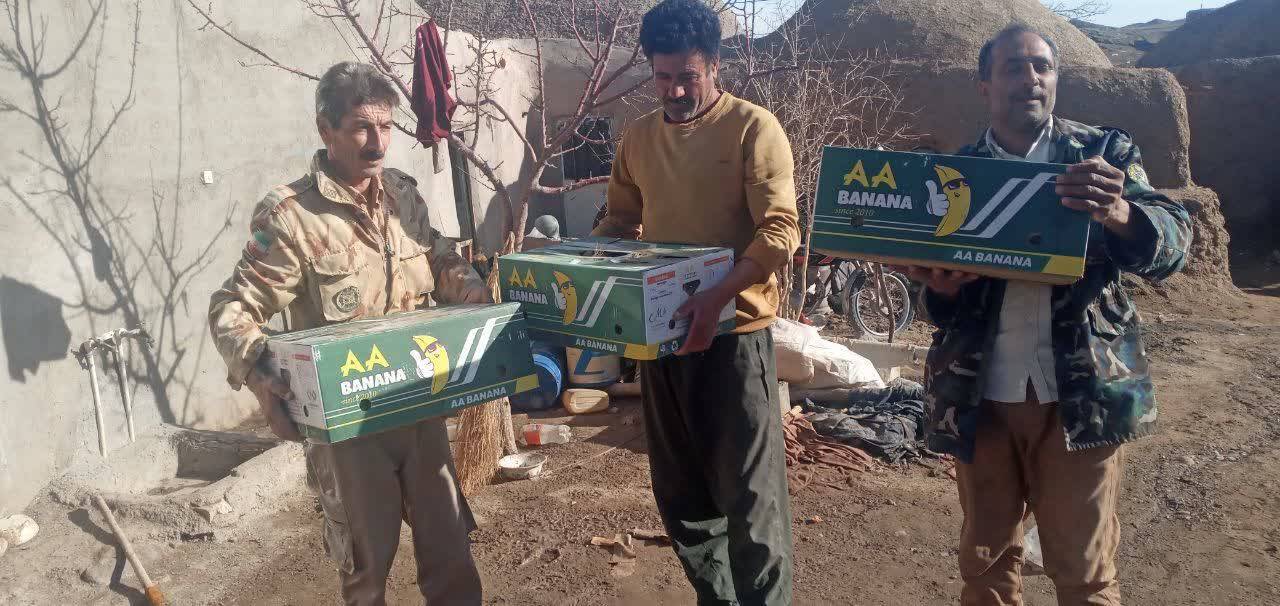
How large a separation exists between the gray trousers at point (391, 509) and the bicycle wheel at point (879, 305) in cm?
564

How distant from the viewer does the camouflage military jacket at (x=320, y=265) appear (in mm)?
2182

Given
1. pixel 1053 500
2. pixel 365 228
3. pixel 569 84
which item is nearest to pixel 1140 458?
pixel 1053 500

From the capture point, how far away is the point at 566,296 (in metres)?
2.23

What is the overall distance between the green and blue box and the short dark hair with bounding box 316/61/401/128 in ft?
4.01

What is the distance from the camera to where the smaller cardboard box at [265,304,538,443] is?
1953 millimetres

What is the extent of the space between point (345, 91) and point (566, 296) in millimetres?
804

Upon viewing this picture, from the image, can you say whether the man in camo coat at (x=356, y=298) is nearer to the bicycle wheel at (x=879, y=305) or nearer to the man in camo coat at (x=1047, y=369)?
the man in camo coat at (x=1047, y=369)

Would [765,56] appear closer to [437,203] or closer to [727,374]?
[437,203]

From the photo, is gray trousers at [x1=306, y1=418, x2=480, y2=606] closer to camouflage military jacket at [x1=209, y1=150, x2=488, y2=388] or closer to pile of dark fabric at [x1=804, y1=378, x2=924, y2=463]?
camouflage military jacket at [x1=209, y1=150, x2=488, y2=388]

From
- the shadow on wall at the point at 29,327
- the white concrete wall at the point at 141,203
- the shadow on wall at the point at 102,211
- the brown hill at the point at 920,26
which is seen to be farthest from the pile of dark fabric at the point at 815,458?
the brown hill at the point at 920,26

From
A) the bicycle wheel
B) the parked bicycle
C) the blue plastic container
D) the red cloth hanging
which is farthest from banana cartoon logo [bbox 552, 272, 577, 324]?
the bicycle wheel

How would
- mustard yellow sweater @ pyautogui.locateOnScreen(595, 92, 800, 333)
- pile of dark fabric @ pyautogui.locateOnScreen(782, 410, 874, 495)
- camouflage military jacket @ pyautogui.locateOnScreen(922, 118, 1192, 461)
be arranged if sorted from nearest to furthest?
camouflage military jacket @ pyautogui.locateOnScreen(922, 118, 1192, 461) < mustard yellow sweater @ pyautogui.locateOnScreen(595, 92, 800, 333) < pile of dark fabric @ pyautogui.locateOnScreen(782, 410, 874, 495)

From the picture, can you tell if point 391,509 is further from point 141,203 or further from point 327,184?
point 141,203

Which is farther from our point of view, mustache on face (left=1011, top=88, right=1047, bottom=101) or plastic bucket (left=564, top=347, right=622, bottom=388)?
plastic bucket (left=564, top=347, right=622, bottom=388)
